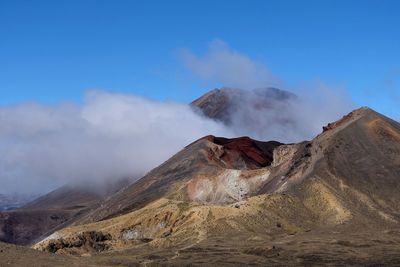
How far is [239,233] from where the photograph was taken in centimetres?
10025

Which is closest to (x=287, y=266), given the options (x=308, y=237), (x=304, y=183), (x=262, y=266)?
(x=262, y=266)

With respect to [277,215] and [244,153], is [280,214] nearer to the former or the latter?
[277,215]

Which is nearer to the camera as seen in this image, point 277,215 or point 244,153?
point 277,215

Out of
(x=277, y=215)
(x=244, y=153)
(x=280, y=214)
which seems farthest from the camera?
(x=244, y=153)

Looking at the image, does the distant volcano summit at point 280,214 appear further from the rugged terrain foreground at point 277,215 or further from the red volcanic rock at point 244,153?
the red volcanic rock at point 244,153

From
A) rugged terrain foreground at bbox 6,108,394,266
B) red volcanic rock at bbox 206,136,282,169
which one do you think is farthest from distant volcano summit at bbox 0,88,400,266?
red volcanic rock at bbox 206,136,282,169

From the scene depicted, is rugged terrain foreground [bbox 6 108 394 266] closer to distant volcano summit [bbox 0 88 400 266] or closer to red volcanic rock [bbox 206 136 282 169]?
distant volcano summit [bbox 0 88 400 266]

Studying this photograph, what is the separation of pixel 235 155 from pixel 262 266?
307ft

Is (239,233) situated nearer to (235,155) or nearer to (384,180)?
(384,180)

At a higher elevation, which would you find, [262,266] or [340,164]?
[340,164]

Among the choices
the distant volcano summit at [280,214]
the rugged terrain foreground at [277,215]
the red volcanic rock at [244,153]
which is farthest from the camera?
the red volcanic rock at [244,153]

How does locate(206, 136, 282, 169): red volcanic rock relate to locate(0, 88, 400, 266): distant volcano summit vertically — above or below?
above

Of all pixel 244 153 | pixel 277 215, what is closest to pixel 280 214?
pixel 277 215

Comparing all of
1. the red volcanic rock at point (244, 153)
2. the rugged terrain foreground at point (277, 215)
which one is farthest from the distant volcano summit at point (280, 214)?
the red volcanic rock at point (244, 153)
